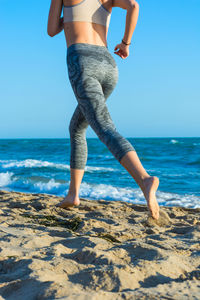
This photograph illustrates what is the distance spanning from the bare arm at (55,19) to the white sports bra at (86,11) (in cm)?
7

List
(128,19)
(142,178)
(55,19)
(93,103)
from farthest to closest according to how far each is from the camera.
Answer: (55,19)
(128,19)
(93,103)
(142,178)

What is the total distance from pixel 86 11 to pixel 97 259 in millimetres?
1741

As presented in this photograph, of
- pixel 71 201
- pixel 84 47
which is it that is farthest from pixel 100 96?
pixel 71 201

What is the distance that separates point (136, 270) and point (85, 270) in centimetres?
22

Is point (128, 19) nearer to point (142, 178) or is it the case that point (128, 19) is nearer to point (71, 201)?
point (142, 178)

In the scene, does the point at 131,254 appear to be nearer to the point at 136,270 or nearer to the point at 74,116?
the point at 136,270

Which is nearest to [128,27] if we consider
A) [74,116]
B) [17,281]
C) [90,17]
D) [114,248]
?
[90,17]

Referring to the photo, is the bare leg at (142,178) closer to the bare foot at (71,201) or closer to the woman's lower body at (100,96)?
→ the woman's lower body at (100,96)

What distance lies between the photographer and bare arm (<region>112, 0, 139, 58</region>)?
7.47ft

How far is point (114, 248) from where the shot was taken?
1772 millimetres

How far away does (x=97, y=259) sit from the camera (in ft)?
5.22

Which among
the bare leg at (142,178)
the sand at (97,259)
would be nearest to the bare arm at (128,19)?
the bare leg at (142,178)

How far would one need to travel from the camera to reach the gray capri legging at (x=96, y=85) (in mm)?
2090

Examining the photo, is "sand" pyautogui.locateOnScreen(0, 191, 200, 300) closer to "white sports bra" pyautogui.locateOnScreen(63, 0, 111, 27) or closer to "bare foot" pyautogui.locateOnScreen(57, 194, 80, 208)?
"bare foot" pyautogui.locateOnScreen(57, 194, 80, 208)
